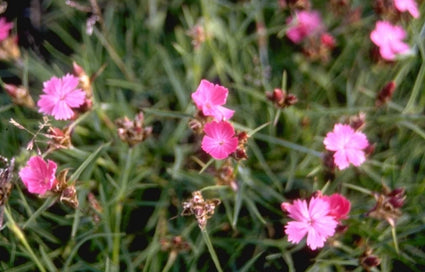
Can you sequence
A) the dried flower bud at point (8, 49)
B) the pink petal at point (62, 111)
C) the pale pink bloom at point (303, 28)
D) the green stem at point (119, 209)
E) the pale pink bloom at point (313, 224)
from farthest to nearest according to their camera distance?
1. the pale pink bloom at point (303, 28)
2. the dried flower bud at point (8, 49)
3. the green stem at point (119, 209)
4. the pink petal at point (62, 111)
5. the pale pink bloom at point (313, 224)

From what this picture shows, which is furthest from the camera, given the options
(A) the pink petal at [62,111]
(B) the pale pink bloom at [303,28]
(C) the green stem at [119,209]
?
(B) the pale pink bloom at [303,28]

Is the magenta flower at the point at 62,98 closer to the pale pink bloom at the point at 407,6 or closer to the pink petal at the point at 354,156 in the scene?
the pink petal at the point at 354,156

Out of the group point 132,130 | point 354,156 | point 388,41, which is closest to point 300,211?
point 354,156

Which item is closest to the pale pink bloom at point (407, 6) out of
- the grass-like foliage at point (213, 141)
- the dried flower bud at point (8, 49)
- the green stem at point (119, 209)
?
the grass-like foliage at point (213, 141)

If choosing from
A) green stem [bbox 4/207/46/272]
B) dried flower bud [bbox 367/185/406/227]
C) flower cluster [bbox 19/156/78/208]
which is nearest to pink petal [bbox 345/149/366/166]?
dried flower bud [bbox 367/185/406/227]

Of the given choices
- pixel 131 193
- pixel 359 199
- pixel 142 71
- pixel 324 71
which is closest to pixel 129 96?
pixel 142 71

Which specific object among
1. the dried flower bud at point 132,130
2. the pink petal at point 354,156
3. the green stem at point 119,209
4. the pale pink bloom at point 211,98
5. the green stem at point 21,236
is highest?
the pink petal at point 354,156

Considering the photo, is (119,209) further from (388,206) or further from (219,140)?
(388,206)
